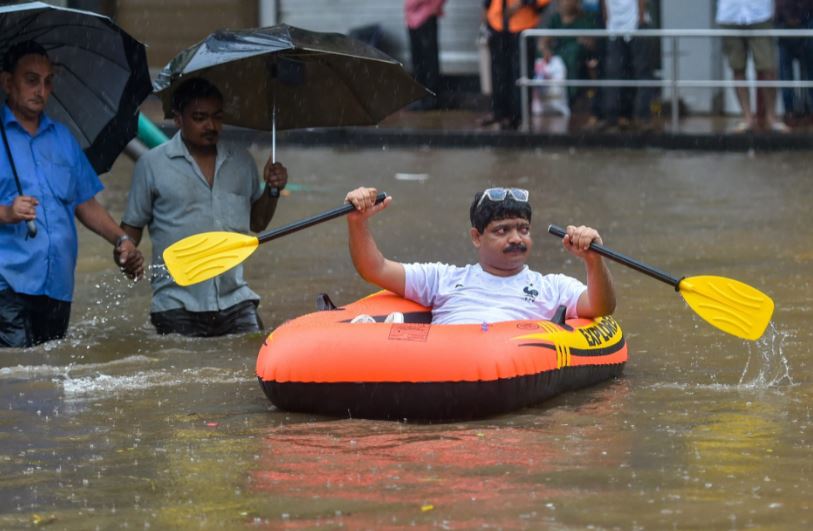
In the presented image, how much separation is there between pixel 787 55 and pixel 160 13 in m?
9.76

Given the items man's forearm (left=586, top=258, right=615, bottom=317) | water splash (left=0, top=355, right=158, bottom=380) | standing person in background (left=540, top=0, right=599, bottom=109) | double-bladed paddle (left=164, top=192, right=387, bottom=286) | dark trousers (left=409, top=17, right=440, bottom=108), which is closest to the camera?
man's forearm (left=586, top=258, right=615, bottom=317)

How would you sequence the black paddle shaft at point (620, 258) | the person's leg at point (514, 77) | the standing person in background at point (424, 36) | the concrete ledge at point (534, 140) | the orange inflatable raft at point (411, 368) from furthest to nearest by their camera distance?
the standing person in background at point (424, 36)
the person's leg at point (514, 77)
the concrete ledge at point (534, 140)
the black paddle shaft at point (620, 258)
the orange inflatable raft at point (411, 368)

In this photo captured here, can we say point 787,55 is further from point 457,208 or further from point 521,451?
point 521,451

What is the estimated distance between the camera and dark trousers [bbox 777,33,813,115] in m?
17.9

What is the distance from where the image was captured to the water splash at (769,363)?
7582mm

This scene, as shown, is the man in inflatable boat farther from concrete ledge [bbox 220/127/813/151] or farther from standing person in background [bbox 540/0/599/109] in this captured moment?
standing person in background [bbox 540/0/599/109]

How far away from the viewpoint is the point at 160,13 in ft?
80.3

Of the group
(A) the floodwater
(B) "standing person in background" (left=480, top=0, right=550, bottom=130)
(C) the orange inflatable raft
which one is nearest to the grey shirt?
(A) the floodwater

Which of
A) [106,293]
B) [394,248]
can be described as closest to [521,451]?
[106,293]

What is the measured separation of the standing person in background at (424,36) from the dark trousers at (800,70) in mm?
4381

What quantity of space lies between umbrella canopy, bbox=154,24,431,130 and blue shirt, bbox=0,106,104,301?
59cm

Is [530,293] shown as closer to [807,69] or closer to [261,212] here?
[261,212]

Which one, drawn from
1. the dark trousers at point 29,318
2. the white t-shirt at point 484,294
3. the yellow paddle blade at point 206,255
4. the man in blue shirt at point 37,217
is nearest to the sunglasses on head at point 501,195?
the white t-shirt at point 484,294

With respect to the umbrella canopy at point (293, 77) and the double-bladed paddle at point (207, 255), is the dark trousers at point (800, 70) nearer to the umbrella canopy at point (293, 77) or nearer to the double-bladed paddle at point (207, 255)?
the umbrella canopy at point (293, 77)
